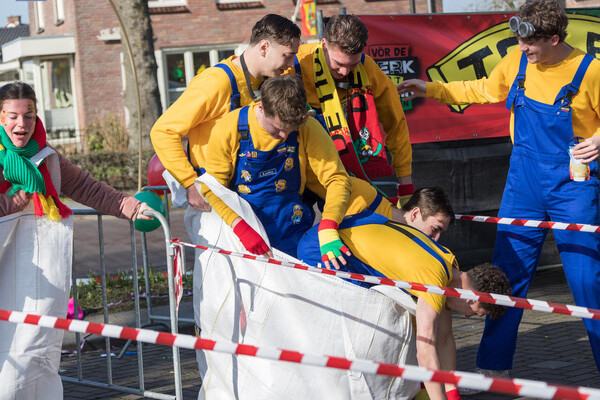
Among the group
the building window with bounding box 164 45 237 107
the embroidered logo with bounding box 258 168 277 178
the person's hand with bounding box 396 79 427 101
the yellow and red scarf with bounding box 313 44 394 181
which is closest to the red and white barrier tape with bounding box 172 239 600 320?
the embroidered logo with bounding box 258 168 277 178

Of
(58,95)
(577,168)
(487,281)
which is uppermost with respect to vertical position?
(58,95)

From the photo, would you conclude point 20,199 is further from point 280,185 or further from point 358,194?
point 358,194

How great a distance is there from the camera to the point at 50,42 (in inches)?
1080

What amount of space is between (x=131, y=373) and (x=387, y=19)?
3.85 m

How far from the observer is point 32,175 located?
4.09 meters

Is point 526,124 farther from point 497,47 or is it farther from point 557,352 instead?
point 497,47

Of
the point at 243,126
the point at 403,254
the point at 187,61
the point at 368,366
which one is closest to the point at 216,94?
the point at 243,126

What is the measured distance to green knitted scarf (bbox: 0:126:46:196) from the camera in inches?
159

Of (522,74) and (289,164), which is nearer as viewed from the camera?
(289,164)

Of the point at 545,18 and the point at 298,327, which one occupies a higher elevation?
the point at 545,18

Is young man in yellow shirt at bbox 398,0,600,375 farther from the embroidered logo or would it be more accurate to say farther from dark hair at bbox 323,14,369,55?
the embroidered logo

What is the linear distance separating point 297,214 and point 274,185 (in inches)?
8.4

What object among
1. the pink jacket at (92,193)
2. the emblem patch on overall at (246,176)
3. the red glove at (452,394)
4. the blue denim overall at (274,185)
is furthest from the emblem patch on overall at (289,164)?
the red glove at (452,394)

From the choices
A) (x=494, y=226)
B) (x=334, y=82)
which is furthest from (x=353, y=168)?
(x=494, y=226)
